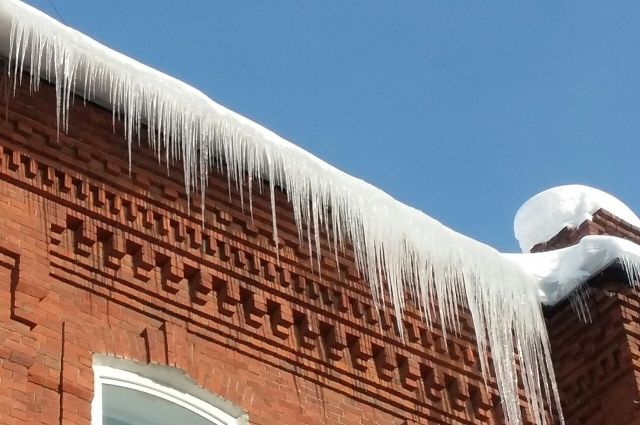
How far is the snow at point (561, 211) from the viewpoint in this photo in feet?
42.0

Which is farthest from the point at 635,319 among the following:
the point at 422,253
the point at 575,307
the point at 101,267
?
the point at 101,267

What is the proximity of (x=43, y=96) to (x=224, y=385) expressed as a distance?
189 centimetres

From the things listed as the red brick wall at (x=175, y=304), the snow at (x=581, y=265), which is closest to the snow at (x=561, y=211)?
the snow at (x=581, y=265)

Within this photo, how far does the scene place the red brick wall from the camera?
360 inches

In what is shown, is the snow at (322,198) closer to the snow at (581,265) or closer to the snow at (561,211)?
the snow at (581,265)

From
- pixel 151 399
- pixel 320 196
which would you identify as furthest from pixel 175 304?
pixel 320 196

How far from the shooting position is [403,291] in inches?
433

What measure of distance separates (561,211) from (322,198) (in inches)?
110

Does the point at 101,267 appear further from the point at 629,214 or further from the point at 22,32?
the point at 629,214

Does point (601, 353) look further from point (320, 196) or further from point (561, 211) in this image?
point (320, 196)

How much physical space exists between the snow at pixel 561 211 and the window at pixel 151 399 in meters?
3.89

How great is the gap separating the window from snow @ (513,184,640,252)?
3.89 meters

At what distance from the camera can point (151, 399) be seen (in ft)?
31.0

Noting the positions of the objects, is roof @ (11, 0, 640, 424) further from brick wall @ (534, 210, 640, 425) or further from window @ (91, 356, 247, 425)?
window @ (91, 356, 247, 425)
